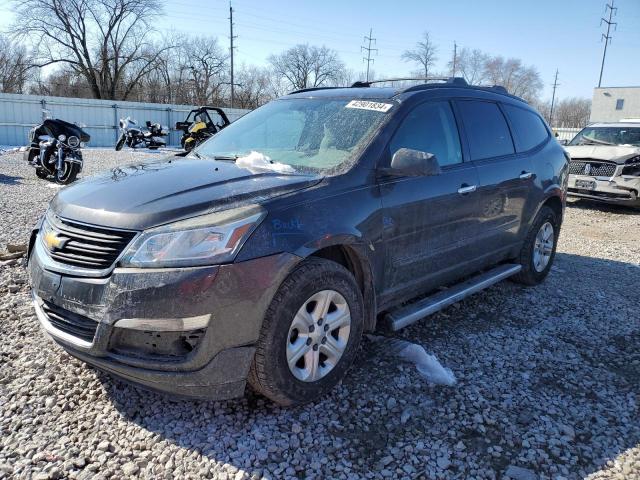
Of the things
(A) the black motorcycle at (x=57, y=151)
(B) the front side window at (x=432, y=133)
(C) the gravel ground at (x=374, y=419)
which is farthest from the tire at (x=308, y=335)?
(A) the black motorcycle at (x=57, y=151)

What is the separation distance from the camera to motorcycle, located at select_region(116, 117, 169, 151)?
20.8 m

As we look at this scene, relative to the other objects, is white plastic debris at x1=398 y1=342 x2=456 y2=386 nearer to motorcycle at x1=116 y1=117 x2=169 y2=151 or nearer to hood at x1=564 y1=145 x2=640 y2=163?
hood at x1=564 y1=145 x2=640 y2=163

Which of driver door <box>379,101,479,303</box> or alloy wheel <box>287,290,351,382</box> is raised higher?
driver door <box>379,101,479,303</box>

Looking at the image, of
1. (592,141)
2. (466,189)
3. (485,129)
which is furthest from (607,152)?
(466,189)

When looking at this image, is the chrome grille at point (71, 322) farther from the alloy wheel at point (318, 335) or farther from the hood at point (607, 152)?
the hood at point (607, 152)

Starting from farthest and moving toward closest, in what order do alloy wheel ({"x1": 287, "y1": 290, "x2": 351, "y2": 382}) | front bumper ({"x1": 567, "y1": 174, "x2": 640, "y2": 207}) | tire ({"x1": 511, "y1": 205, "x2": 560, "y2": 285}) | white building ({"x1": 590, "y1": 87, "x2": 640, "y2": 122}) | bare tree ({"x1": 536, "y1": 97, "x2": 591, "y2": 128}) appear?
bare tree ({"x1": 536, "y1": 97, "x2": 591, "y2": 128})
white building ({"x1": 590, "y1": 87, "x2": 640, "y2": 122})
front bumper ({"x1": 567, "y1": 174, "x2": 640, "y2": 207})
tire ({"x1": 511, "y1": 205, "x2": 560, "y2": 285})
alloy wheel ({"x1": 287, "y1": 290, "x2": 351, "y2": 382})

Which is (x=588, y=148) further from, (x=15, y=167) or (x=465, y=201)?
(x=15, y=167)

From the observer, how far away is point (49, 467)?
233 cm

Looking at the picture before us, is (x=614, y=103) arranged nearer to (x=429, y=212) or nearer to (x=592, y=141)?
(x=592, y=141)

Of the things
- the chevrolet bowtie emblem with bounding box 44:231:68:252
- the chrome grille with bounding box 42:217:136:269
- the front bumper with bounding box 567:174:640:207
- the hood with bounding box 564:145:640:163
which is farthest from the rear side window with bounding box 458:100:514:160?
the hood with bounding box 564:145:640:163

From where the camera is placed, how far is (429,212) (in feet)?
11.6

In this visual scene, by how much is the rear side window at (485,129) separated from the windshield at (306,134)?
936mm

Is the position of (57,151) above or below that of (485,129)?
below

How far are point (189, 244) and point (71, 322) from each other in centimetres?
76
